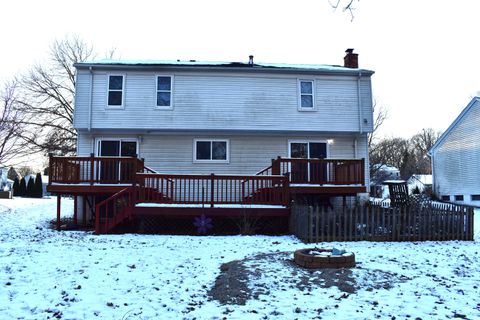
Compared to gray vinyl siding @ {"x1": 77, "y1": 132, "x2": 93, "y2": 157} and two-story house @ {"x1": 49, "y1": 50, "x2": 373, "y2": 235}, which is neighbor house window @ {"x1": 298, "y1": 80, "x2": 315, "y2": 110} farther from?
gray vinyl siding @ {"x1": 77, "y1": 132, "x2": 93, "y2": 157}

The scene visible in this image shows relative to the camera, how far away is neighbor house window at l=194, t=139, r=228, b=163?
17.2 meters

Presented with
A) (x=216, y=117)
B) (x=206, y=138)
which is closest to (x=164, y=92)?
(x=216, y=117)

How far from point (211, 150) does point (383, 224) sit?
8.12 m

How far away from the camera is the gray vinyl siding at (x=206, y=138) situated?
1695cm

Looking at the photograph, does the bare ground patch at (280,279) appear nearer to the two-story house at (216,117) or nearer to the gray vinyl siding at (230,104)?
the two-story house at (216,117)

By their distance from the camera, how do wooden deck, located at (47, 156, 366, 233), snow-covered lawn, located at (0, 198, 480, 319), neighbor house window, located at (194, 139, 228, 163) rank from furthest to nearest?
neighbor house window, located at (194, 139, 228, 163), wooden deck, located at (47, 156, 366, 233), snow-covered lawn, located at (0, 198, 480, 319)

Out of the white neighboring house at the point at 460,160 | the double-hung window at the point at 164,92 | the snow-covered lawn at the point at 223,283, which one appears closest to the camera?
the snow-covered lawn at the point at 223,283

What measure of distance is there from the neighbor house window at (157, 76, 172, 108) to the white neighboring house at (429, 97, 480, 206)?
19.3 metres

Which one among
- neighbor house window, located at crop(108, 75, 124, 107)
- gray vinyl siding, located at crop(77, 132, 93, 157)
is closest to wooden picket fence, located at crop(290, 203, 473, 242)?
neighbor house window, located at crop(108, 75, 124, 107)

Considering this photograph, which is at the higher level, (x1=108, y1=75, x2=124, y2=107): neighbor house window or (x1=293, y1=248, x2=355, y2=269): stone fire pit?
(x1=108, y1=75, x2=124, y2=107): neighbor house window

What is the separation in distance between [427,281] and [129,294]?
5.11 m

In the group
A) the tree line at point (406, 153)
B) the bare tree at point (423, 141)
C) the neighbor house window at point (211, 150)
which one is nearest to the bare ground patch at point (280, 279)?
the neighbor house window at point (211, 150)

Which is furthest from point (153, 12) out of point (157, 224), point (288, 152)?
point (288, 152)

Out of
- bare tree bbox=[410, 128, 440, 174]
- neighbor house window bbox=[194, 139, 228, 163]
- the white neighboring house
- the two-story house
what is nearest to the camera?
the two-story house
